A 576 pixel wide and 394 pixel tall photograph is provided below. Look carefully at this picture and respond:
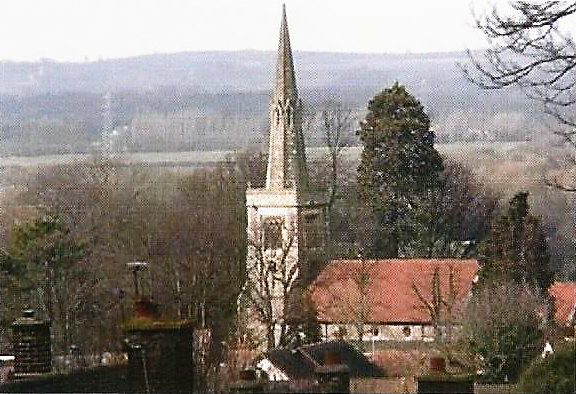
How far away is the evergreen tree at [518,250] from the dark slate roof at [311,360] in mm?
8331

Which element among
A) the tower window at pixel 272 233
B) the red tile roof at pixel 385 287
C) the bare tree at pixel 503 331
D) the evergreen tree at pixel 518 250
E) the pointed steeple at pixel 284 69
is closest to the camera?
the bare tree at pixel 503 331

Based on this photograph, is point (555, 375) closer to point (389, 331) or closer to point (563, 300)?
point (563, 300)

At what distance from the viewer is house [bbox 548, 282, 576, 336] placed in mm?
43503

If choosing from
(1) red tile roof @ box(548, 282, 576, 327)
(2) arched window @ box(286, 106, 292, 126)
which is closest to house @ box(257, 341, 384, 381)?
(1) red tile roof @ box(548, 282, 576, 327)

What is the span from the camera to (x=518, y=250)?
44.6 m

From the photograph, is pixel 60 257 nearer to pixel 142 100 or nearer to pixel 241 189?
pixel 241 189

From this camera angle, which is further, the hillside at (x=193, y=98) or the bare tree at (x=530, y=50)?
the hillside at (x=193, y=98)

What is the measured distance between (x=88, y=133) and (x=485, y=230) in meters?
15.1

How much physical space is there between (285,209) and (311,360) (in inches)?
834

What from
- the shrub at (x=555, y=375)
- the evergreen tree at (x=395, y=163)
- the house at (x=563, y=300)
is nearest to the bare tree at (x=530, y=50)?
the shrub at (x=555, y=375)

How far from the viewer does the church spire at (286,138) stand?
2125 inches

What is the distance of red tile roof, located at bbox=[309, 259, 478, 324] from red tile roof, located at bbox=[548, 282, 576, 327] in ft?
7.98

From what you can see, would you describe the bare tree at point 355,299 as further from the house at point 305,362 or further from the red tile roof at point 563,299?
the house at point 305,362

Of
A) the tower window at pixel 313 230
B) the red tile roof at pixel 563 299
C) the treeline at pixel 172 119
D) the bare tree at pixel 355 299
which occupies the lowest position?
the bare tree at pixel 355 299
